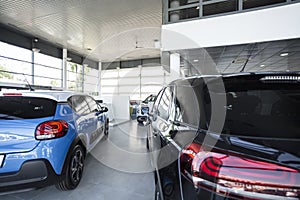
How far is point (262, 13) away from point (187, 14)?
2108mm

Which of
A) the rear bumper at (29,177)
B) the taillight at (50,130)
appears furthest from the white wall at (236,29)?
the rear bumper at (29,177)

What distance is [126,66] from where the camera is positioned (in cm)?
1566

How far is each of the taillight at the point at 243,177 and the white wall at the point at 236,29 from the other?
366cm

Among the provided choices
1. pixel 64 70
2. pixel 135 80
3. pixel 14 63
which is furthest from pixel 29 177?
Answer: pixel 135 80

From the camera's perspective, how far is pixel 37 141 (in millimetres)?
1637

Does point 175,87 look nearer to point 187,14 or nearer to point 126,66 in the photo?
point 187,14

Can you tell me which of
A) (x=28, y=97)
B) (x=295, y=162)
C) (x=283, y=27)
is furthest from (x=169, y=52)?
(x=295, y=162)

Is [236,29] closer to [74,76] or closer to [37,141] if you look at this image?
[37,141]

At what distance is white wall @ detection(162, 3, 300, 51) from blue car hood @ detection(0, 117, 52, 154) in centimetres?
342

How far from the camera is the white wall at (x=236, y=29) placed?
3.31m

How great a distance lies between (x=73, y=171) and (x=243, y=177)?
2.06m

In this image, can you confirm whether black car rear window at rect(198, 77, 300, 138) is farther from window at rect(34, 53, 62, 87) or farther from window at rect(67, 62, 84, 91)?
window at rect(67, 62, 84, 91)

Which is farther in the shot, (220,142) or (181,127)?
(181,127)

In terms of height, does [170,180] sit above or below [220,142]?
below
